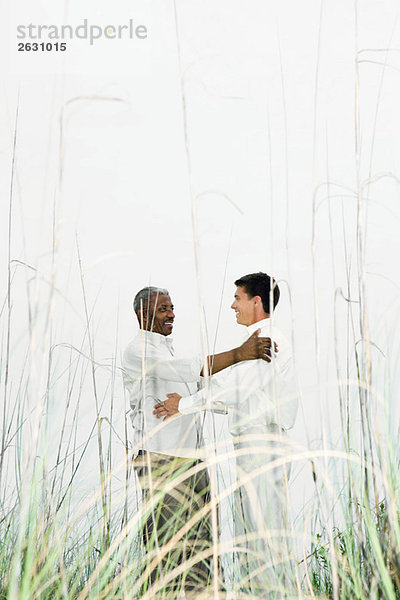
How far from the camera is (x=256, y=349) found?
162cm

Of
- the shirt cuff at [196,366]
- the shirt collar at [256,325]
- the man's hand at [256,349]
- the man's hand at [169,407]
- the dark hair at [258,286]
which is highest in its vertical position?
the dark hair at [258,286]

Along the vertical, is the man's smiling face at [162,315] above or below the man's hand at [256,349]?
above

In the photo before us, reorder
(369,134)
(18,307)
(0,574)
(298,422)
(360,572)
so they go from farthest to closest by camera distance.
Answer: (369,134) → (298,422) → (18,307) → (0,574) → (360,572)

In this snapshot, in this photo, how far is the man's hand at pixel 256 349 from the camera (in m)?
1.57

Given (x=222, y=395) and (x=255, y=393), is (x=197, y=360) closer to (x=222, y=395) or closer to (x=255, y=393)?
(x=222, y=395)

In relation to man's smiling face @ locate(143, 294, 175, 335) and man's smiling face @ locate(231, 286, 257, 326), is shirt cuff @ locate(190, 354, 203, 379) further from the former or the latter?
man's smiling face @ locate(143, 294, 175, 335)

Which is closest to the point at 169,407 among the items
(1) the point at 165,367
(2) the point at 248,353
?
(1) the point at 165,367

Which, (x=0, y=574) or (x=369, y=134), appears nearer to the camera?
(x=0, y=574)

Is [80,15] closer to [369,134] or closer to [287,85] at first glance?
[287,85]

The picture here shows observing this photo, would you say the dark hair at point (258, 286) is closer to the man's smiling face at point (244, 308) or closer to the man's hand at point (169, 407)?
the man's smiling face at point (244, 308)

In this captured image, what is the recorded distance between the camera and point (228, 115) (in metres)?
3.49

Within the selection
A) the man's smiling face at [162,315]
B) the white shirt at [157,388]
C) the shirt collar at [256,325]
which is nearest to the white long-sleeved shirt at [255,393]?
the shirt collar at [256,325]

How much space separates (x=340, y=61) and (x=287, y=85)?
0.95 ft

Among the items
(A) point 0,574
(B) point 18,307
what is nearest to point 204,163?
(B) point 18,307
